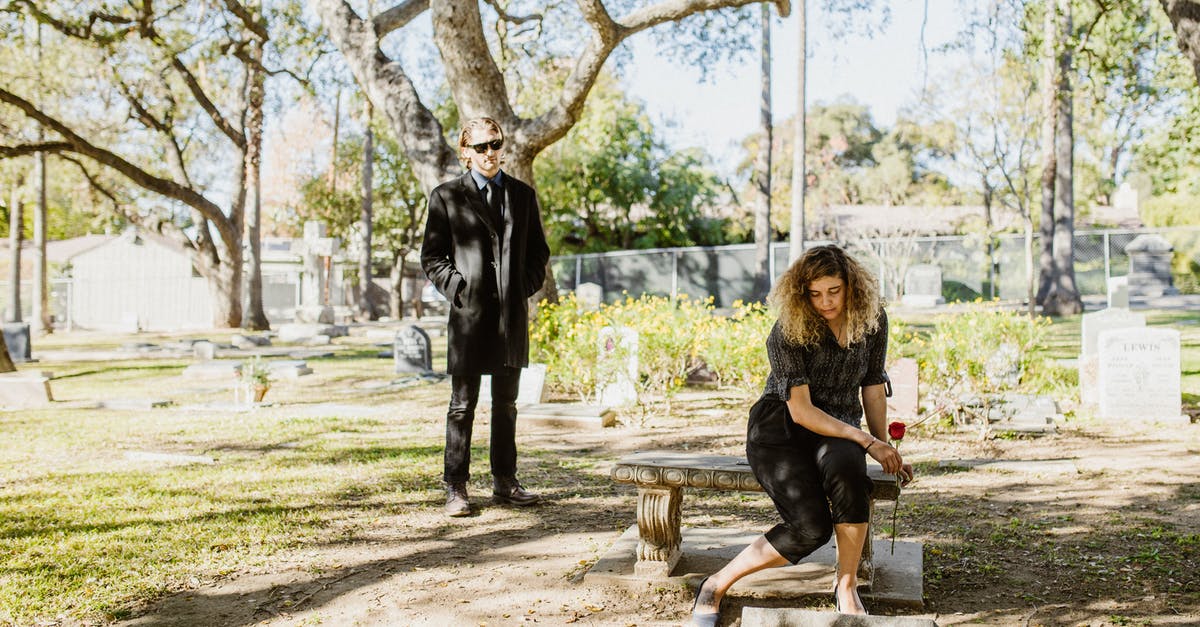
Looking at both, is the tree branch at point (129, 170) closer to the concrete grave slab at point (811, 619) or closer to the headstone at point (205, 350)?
the headstone at point (205, 350)

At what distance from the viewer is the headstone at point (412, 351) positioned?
14312mm

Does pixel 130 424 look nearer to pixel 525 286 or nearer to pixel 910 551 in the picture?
pixel 525 286

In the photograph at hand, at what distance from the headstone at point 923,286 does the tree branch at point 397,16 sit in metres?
20.4

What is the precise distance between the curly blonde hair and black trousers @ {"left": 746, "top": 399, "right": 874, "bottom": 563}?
1.09ft

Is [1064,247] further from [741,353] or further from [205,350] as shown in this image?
[205,350]

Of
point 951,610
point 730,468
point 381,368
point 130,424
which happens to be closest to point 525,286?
point 730,468

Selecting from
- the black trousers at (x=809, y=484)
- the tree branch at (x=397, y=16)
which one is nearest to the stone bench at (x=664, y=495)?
the black trousers at (x=809, y=484)

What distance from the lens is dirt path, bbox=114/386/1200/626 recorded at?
3689 mm

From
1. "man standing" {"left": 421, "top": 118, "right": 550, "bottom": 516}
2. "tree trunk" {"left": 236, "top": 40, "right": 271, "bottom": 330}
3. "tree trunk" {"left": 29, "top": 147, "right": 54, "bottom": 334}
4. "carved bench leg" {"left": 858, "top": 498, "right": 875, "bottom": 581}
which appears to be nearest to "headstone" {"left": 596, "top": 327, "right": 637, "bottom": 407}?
"man standing" {"left": 421, "top": 118, "right": 550, "bottom": 516}

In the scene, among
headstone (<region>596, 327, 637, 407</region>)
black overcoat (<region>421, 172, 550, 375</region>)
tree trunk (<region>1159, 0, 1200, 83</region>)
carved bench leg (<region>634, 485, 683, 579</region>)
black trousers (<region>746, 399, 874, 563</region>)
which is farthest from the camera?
headstone (<region>596, 327, 637, 407</region>)

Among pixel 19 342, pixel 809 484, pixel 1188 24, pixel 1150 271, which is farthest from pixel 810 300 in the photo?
pixel 1150 271

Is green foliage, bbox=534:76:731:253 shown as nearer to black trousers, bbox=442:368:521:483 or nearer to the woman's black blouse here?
black trousers, bbox=442:368:521:483

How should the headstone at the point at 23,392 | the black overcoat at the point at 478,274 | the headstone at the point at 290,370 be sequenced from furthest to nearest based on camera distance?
the headstone at the point at 290,370 → the headstone at the point at 23,392 → the black overcoat at the point at 478,274

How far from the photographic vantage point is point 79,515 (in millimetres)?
5344
